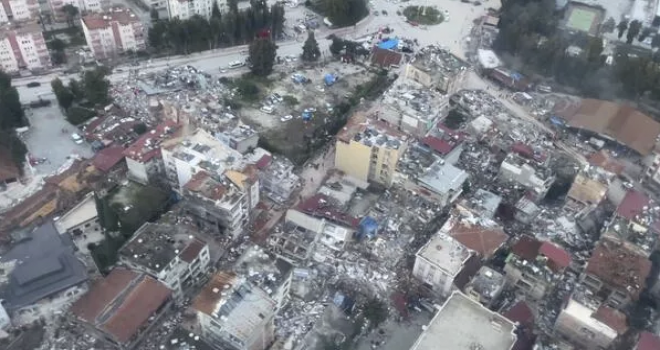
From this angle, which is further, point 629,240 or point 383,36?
point 383,36

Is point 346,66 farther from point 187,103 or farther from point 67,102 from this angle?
point 67,102

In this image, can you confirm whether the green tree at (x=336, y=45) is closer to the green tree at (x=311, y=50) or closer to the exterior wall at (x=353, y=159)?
the green tree at (x=311, y=50)

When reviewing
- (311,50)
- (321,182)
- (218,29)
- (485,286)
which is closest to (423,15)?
(311,50)

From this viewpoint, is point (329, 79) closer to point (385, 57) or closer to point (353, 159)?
point (385, 57)

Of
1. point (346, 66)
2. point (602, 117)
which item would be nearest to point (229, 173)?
point (346, 66)

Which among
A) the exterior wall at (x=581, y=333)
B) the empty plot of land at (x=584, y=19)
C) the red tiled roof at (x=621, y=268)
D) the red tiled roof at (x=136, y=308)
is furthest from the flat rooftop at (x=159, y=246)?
the empty plot of land at (x=584, y=19)
